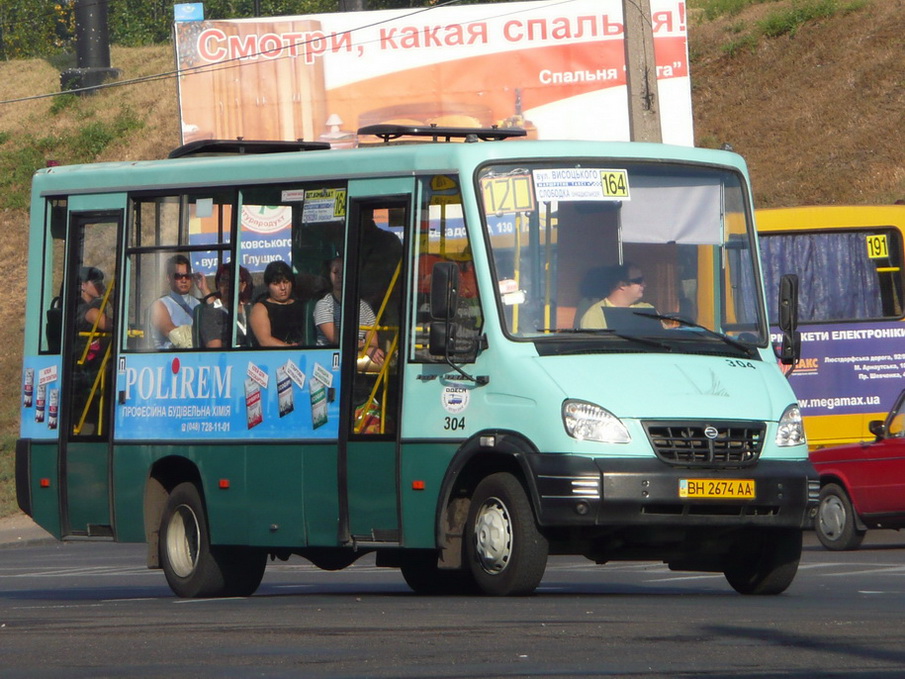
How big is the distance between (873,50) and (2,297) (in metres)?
19.7

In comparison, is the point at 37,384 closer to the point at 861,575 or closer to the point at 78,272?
the point at 78,272

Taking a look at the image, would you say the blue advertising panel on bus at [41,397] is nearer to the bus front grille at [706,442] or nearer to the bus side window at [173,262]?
the bus side window at [173,262]

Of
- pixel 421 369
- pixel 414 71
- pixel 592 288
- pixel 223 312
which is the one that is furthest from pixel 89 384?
pixel 414 71

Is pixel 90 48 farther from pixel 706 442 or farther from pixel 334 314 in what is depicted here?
pixel 706 442

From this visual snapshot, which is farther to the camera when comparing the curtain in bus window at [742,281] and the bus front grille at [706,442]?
the curtain in bus window at [742,281]

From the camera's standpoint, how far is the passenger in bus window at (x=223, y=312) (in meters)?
12.8

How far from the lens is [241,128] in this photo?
114 feet

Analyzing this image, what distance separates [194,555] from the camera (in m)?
13.3

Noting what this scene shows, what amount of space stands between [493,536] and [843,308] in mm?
13298

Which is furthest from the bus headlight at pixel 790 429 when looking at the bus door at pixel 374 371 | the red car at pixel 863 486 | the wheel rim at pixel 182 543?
the red car at pixel 863 486

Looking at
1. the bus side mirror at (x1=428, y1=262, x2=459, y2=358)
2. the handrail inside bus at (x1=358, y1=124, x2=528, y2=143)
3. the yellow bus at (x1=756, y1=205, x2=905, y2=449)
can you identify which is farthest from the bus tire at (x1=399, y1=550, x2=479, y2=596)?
the yellow bus at (x1=756, y1=205, x2=905, y2=449)

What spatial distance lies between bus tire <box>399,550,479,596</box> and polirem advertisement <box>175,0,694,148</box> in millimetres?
20256

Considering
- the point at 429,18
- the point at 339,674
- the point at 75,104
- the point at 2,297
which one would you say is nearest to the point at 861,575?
the point at 339,674

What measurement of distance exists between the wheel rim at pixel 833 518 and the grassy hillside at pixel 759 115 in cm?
1564
